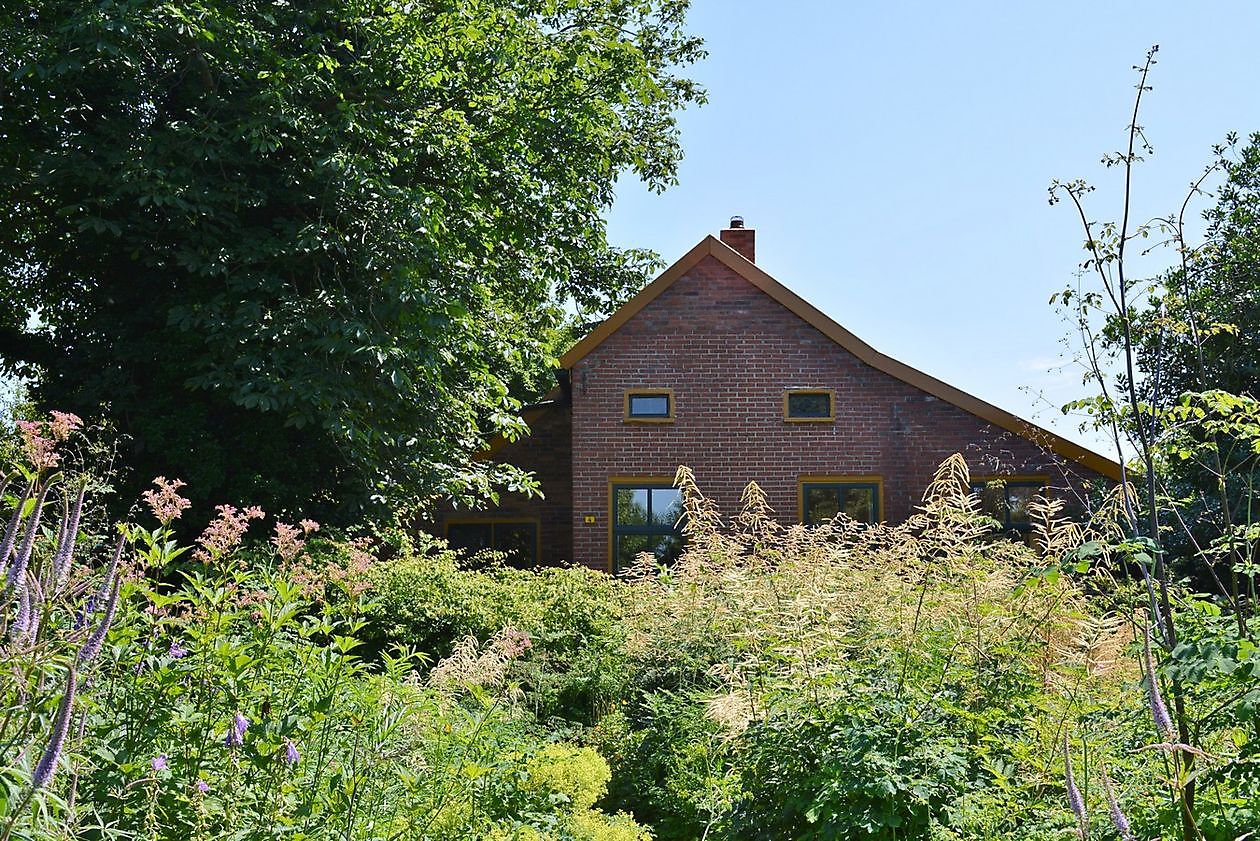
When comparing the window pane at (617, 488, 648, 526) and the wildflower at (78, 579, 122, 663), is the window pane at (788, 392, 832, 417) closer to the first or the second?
the window pane at (617, 488, 648, 526)

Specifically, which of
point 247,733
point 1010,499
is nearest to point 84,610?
point 247,733

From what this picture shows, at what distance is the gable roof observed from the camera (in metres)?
16.5

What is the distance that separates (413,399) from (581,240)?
408cm

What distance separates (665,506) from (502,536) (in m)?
3.18

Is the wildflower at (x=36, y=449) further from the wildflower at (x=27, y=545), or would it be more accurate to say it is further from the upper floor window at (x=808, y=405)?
the upper floor window at (x=808, y=405)

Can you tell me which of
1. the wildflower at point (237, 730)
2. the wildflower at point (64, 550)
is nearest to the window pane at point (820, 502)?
the wildflower at point (237, 730)

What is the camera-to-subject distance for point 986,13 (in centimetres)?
676

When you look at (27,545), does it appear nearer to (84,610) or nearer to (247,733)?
(84,610)

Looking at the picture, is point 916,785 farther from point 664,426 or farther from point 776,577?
point 664,426

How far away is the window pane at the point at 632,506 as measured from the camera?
656 inches

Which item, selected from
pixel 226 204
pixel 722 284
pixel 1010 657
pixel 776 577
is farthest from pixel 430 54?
pixel 1010 657

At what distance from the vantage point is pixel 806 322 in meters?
17.0

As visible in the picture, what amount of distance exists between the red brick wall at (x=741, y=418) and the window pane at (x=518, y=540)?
→ 1.42 metres

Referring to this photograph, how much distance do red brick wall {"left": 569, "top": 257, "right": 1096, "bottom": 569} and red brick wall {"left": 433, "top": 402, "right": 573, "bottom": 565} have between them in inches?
44.0
